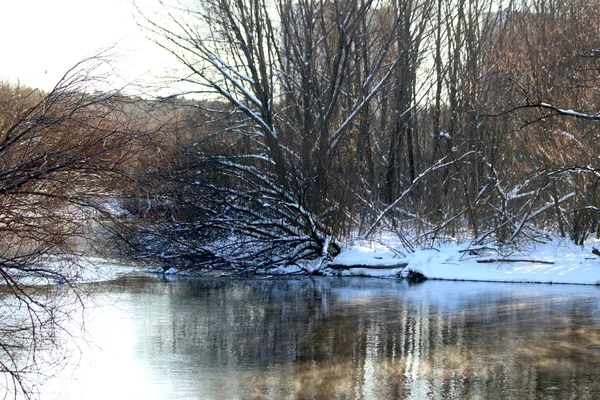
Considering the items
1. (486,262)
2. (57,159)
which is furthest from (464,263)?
(57,159)

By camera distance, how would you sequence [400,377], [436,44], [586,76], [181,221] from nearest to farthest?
1. [400,377]
2. [586,76]
3. [181,221]
4. [436,44]

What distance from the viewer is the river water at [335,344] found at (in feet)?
27.0

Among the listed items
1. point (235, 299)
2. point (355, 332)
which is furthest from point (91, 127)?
point (235, 299)

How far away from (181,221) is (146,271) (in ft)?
5.44

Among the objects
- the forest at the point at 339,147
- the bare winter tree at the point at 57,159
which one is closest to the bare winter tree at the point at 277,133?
the forest at the point at 339,147

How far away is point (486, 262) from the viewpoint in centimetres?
1952

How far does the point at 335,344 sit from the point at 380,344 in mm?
636

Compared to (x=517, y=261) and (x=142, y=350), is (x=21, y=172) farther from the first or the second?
(x=517, y=261)

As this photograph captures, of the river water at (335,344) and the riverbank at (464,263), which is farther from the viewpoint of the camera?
the riverbank at (464,263)

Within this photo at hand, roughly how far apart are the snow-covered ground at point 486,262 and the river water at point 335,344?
4.77 feet

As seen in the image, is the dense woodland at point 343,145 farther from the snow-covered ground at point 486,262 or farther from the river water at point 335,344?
the river water at point 335,344

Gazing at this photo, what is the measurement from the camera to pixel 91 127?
808 centimetres

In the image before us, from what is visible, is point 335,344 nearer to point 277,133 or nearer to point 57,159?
point 57,159

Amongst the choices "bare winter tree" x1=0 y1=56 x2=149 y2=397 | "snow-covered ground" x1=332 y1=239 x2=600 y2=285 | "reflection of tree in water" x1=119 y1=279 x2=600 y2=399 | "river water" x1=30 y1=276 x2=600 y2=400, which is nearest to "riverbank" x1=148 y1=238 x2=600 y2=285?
"snow-covered ground" x1=332 y1=239 x2=600 y2=285
